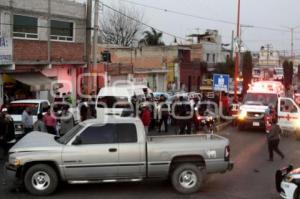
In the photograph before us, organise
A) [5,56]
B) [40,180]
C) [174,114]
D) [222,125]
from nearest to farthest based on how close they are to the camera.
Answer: [40,180] < [174,114] < [5,56] < [222,125]

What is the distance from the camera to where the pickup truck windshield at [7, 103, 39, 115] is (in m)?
21.1

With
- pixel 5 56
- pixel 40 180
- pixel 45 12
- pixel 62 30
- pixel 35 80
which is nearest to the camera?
pixel 40 180

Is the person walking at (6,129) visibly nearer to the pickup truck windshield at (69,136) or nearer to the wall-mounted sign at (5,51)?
the pickup truck windshield at (69,136)

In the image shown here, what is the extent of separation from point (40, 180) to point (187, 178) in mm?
3328

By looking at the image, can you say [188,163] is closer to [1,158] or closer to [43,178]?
[43,178]

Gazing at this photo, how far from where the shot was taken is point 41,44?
1233 inches

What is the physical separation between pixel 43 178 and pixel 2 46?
16.6 m

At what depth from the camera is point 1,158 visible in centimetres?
1700

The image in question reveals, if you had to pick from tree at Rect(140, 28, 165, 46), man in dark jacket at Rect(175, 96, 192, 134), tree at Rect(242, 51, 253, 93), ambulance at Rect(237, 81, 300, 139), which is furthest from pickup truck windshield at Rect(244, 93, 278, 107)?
tree at Rect(140, 28, 165, 46)

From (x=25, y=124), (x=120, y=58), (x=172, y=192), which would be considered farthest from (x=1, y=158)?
(x=120, y=58)

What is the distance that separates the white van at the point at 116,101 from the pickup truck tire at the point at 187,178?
12072 millimetres

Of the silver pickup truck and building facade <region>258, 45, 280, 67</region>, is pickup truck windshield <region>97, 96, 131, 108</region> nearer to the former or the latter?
the silver pickup truck

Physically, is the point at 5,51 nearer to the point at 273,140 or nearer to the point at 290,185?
the point at 273,140

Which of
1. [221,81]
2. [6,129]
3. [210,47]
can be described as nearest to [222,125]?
[221,81]
